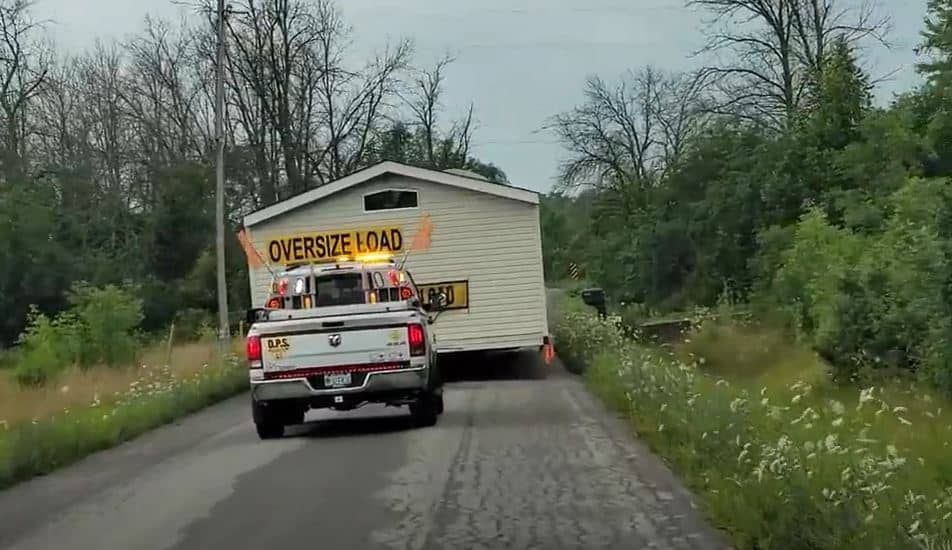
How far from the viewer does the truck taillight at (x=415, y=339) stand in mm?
16297

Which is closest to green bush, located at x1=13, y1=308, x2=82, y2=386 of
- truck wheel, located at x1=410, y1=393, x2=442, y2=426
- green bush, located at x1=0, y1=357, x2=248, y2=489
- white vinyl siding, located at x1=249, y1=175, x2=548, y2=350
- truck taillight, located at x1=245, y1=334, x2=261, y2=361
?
green bush, located at x1=0, y1=357, x2=248, y2=489

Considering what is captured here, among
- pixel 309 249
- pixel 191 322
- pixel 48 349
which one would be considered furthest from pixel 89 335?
pixel 191 322

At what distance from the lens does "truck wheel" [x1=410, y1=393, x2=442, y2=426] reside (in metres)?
16.9

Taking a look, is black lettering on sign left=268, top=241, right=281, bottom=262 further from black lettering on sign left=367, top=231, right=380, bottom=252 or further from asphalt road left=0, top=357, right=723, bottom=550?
asphalt road left=0, top=357, right=723, bottom=550

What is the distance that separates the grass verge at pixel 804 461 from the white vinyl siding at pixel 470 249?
10.9 metres

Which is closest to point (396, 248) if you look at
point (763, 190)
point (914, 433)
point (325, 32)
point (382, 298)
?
point (382, 298)

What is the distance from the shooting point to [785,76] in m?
50.7

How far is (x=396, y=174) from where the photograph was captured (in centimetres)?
2944

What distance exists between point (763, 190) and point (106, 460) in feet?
90.3

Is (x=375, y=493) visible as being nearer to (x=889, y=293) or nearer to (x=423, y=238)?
(x=889, y=293)

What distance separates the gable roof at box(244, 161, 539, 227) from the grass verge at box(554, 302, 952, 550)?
38.0 feet

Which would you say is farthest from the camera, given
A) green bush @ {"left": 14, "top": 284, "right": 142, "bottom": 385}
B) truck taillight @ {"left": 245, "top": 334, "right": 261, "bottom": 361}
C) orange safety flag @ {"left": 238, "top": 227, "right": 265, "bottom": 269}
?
green bush @ {"left": 14, "top": 284, "right": 142, "bottom": 385}

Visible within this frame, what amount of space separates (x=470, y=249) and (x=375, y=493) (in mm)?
17602

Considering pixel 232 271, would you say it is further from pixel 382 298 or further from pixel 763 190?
pixel 382 298
